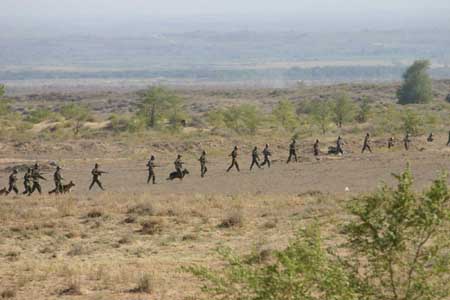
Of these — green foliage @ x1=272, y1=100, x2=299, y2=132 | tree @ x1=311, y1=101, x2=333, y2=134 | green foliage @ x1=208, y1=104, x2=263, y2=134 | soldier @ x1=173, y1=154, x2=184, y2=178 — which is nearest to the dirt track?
soldier @ x1=173, y1=154, x2=184, y2=178

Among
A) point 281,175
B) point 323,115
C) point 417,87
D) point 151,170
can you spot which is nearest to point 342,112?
point 323,115

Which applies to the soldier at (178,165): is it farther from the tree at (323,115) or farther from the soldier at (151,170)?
the tree at (323,115)

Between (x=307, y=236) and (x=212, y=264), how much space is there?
28.6ft

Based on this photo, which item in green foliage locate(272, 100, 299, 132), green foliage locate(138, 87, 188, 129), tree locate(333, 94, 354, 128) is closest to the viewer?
green foliage locate(272, 100, 299, 132)

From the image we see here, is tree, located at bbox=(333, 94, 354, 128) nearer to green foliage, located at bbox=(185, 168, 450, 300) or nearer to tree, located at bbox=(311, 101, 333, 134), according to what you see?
tree, located at bbox=(311, 101, 333, 134)

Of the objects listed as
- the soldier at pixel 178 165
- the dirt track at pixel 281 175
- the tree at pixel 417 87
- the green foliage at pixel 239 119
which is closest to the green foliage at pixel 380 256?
the dirt track at pixel 281 175

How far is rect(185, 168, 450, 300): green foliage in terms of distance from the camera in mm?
11336

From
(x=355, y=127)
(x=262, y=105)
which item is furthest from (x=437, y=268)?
(x=262, y=105)

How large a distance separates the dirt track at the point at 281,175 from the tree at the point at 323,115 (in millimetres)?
19217

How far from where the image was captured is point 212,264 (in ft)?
68.0

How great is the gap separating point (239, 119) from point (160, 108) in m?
9.84

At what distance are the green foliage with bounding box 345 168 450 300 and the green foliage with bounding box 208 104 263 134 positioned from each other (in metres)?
55.0

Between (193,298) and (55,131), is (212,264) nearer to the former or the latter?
(193,298)

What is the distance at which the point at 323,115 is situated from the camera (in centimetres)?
7012
